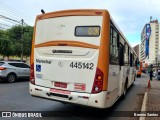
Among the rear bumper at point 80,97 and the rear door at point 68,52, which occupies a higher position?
the rear door at point 68,52

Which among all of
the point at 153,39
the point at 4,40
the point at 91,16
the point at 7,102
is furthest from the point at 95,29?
the point at 153,39

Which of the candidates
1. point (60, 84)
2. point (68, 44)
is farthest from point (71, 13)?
point (60, 84)

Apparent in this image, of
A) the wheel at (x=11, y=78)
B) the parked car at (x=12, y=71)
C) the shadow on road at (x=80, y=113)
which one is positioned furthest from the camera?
the wheel at (x=11, y=78)

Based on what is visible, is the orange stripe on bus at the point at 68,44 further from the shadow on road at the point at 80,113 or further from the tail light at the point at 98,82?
the shadow on road at the point at 80,113

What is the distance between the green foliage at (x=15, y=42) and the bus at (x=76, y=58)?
35.1 m

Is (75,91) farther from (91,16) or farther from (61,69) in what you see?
(91,16)

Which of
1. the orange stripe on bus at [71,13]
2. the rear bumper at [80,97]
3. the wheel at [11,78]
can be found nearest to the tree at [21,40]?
the wheel at [11,78]

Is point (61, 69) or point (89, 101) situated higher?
point (61, 69)

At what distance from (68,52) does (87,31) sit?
815mm

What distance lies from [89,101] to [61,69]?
4.15 feet

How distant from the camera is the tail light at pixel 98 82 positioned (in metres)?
6.06

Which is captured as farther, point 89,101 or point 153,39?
point 153,39

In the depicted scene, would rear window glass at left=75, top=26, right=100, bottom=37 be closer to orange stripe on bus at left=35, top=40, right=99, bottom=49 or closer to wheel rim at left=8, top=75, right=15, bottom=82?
orange stripe on bus at left=35, top=40, right=99, bottom=49

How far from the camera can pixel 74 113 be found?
7.63m
